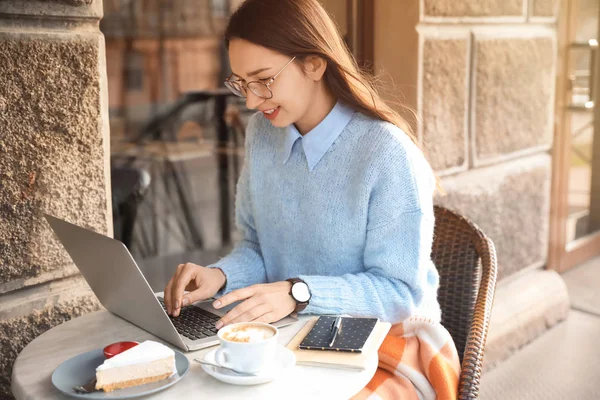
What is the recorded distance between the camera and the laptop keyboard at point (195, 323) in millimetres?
1517

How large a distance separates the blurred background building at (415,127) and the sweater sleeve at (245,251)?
361mm

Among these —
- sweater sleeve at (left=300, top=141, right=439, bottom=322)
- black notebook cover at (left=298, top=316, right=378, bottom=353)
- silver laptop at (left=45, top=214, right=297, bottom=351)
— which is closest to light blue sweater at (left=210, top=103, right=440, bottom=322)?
sweater sleeve at (left=300, top=141, right=439, bottom=322)

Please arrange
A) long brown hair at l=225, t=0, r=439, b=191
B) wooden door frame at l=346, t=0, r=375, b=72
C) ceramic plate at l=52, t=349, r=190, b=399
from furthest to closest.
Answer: wooden door frame at l=346, t=0, r=375, b=72 < long brown hair at l=225, t=0, r=439, b=191 < ceramic plate at l=52, t=349, r=190, b=399

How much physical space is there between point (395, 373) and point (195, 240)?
2.57 meters

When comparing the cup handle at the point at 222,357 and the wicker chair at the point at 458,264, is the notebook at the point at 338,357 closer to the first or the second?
the cup handle at the point at 222,357

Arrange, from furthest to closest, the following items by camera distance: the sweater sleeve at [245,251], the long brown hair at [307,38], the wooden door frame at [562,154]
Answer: the wooden door frame at [562,154], the sweater sleeve at [245,251], the long brown hair at [307,38]

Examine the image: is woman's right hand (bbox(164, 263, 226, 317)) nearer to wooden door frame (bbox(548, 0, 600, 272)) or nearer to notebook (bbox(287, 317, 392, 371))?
notebook (bbox(287, 317, 392, 371))

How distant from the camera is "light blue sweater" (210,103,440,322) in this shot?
173 centimetres

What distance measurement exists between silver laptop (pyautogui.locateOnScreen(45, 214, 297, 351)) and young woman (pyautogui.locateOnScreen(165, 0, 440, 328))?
90 millimetres

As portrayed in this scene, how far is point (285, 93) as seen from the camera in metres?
1.82

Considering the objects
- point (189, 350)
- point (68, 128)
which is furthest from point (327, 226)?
point (68, 128)

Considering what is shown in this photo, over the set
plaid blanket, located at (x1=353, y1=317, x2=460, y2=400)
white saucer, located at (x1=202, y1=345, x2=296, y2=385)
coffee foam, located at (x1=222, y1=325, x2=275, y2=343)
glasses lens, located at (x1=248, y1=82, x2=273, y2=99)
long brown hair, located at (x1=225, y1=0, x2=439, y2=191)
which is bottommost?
plaid blanket, located at (x1=353, y1=317, x2=460, y2=400)

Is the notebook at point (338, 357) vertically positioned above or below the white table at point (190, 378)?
above

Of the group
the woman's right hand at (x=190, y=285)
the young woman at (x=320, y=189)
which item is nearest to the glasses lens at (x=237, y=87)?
the young woman at (x=320, y=189)
